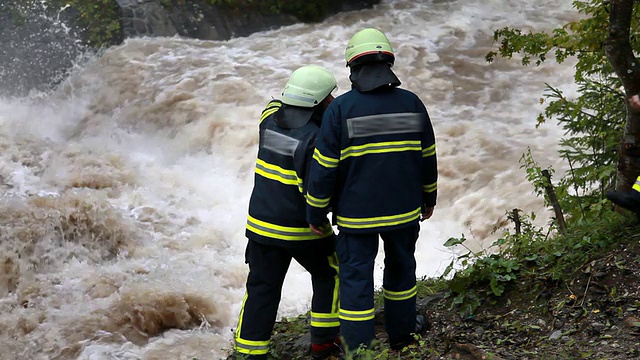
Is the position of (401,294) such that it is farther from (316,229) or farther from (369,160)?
(369,160)

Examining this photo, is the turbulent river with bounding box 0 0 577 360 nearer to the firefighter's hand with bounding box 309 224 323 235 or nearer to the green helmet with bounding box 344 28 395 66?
the firefighter's hand with bounding box 309 224 323 235

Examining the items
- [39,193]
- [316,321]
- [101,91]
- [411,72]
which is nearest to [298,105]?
[316,321]

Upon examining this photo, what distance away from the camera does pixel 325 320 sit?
13.5 ft

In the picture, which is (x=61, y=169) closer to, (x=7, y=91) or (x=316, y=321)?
(x=7, y=91)

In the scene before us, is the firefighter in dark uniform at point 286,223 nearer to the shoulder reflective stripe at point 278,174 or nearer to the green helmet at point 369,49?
the shoulder reflective stripe at point 278,174

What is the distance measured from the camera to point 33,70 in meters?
13.1

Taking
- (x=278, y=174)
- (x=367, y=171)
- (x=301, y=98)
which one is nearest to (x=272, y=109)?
(x=301, y=98)

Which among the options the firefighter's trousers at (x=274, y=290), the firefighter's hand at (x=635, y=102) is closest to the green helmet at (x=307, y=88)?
the firefighter's trousers at (x=274, y=290)

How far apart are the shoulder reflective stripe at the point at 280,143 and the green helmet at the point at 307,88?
185mm

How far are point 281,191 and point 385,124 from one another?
0.69 meters

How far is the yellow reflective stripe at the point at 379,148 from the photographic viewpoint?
3.57 m

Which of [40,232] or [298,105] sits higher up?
[298,105]

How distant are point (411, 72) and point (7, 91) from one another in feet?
23.4

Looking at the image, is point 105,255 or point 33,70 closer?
point 105,255
